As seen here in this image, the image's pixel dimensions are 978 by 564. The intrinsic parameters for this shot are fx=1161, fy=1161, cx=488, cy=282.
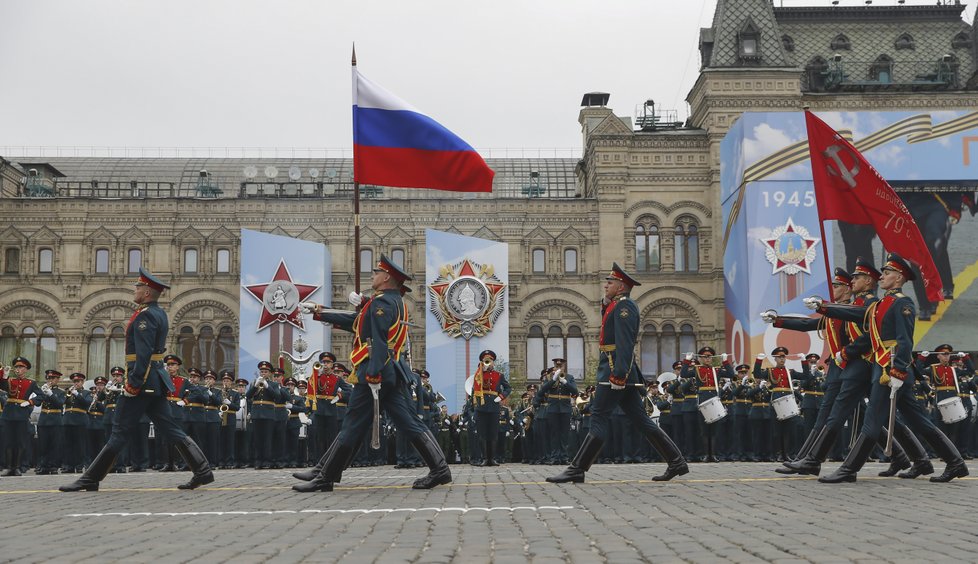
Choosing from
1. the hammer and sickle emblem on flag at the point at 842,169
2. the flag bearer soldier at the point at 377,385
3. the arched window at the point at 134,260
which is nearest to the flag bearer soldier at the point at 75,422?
the flag bearer soldier at the point at 377,385

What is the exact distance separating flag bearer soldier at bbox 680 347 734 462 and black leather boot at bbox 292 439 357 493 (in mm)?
10866

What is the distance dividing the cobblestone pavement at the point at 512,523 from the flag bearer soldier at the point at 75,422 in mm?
9317

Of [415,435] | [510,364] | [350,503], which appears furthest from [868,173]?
[510,364]

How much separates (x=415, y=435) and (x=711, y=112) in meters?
35.8

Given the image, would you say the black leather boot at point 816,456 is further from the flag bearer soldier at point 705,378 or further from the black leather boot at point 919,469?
the flag bearer soldier at point 705,378

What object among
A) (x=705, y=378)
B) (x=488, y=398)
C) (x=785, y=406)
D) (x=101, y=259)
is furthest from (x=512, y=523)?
(x=101, y=259)

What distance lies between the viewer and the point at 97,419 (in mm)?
21859

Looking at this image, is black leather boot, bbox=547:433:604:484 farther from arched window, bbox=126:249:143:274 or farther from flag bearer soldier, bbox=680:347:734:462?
arched window, bbox=126:249:143:274

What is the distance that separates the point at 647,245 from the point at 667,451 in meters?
33.7

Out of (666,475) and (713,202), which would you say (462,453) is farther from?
(713,202)

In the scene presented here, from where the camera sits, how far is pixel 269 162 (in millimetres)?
56156

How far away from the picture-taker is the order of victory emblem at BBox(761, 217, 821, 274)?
40.3 m

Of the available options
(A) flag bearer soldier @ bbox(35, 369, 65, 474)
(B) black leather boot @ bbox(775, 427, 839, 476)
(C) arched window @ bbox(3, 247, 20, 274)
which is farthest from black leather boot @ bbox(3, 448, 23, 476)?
(C) arched window @ bbox(3, 247, 20, 274)

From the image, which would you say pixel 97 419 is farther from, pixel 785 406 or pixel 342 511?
pixel 342 511
